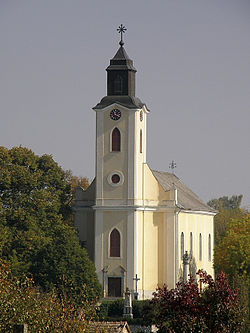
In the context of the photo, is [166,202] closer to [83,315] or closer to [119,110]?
[119,110]

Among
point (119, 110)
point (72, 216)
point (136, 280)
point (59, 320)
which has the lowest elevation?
point (59, 320)

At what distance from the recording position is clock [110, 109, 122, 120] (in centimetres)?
6831

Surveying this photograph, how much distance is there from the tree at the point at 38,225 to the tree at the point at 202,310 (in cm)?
2481

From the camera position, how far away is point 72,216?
247 ft

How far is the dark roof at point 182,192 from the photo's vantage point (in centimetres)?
7475

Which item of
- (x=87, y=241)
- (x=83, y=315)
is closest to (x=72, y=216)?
(x=87, y=241)

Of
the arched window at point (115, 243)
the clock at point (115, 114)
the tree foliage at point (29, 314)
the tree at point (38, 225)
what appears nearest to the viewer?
the tree foliage at point (29, 314)

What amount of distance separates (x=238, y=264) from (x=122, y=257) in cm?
793

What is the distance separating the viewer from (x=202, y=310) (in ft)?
117

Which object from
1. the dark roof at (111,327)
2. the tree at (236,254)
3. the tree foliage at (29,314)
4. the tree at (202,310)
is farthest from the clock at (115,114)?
the tree foliage at (29,314)

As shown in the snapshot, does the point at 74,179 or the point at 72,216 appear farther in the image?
the point at 74,179

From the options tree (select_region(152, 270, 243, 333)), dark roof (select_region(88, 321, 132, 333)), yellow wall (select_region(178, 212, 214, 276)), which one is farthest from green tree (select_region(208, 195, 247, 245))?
tree (select_region(152, 270, 243, 333))

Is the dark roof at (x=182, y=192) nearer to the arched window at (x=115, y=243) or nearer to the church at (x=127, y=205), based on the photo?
the church at (x=127, y=205)

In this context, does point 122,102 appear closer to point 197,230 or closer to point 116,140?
point 116,140
